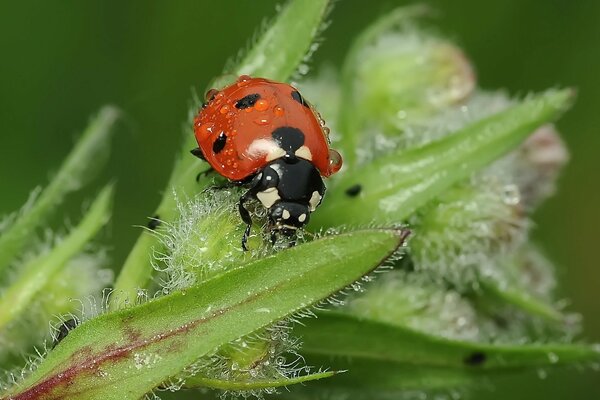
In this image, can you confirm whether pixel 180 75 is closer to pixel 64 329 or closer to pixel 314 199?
pixel 314 199

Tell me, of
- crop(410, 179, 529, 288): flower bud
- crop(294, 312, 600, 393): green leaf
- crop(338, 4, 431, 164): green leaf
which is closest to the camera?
crop(294, 312, 600, 393): green leaf

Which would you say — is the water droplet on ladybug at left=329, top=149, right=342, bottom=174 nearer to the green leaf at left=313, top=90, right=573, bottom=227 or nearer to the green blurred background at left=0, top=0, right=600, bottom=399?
the green leaf at left=313, top=90, right=573, bottom=227

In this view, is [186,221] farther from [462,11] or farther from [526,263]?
[462,11]

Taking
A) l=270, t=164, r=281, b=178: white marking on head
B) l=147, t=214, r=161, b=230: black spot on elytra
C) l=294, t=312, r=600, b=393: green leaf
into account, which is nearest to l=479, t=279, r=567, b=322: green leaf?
l=294, t=312, r=600, b=393: green leaf

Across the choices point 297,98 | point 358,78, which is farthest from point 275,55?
point 358,78

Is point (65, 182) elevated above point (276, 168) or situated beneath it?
situated beneath

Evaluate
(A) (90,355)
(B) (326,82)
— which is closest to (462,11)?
(B) (326,82)
